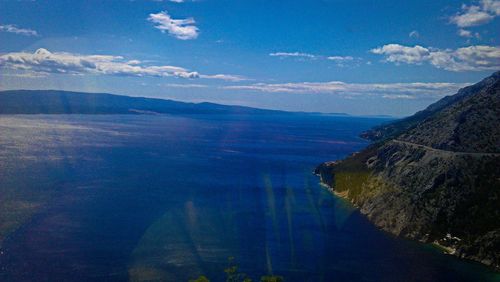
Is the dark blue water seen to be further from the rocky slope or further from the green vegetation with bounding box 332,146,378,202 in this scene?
the green vegetation with bounding box 332,146,378,202

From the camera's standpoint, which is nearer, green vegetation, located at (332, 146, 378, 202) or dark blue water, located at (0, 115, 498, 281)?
dark blue water, located at (0, 115, 498, 281)

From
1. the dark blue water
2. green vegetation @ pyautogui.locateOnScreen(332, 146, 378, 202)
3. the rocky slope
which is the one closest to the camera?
the dark blue water

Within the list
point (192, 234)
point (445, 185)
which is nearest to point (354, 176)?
point (445, 185)

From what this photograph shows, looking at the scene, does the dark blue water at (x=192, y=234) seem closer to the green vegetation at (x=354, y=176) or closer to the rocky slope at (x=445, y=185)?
the rocky slope at (x=445, y=185)

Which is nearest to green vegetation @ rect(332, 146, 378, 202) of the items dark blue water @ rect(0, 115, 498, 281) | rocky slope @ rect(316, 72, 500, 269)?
rocky slope @ rect(316, 72, 500, 269)

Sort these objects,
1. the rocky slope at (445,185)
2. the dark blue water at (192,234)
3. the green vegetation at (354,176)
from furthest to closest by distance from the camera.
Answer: the green vegetation at (354,176)
the rocky slope at (445,185)
the dark blue water at (192,234)

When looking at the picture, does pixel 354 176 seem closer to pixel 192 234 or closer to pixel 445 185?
pixel 445 185

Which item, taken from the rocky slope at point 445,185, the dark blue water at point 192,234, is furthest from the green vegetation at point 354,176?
the dark blue water at point 192,234

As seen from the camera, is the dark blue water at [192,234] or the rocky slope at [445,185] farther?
the rocky slope at [445,185]

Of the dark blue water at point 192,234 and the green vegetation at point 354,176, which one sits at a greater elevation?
the green vegetation at point 354,176

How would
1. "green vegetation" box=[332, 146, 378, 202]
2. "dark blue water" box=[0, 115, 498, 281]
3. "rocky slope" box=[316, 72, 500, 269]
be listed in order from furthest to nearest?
"green vegetation" box=[332, 146, 378, 202], "rocky slope" box=[316, 72, 500, 269], "dark blue water" box=[0, 115, 498, 281]
